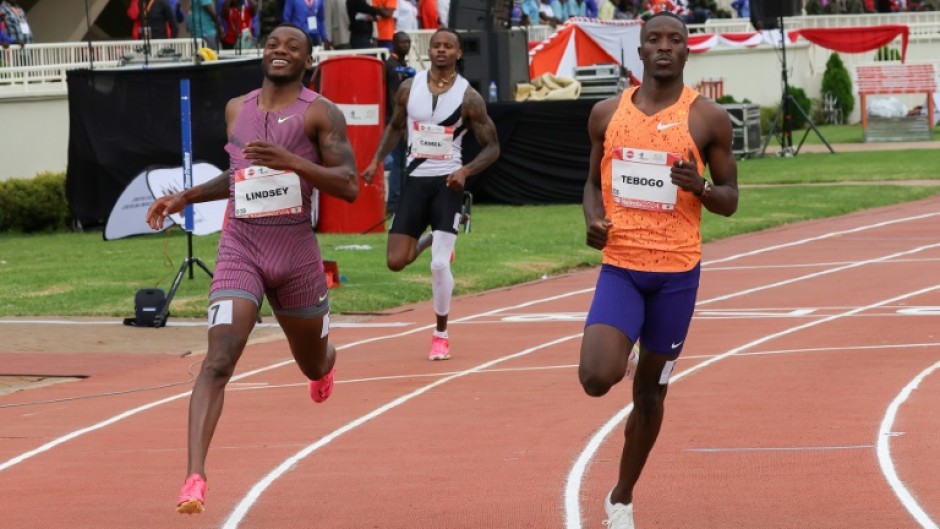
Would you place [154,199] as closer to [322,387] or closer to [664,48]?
[322,387]

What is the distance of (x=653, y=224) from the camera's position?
7219mm

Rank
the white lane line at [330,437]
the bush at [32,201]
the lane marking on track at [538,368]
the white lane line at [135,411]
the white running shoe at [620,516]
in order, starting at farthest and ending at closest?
the bush at [32,201] < the lane marking on track at [538,368] < the white lane line at [135,411] < the white lane line at [330,437] < the white running shoe at [620,516]

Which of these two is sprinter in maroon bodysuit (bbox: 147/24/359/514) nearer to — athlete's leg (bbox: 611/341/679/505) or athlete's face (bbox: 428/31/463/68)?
athlete's leg (bbox: 611/341/679/505)

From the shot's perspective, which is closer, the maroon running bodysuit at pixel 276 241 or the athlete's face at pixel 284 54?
the maroon running bodysuit at pixel 276 241

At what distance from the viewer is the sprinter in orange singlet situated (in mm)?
7160

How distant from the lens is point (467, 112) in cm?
1303

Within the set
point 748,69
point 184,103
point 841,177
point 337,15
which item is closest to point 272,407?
point 184,103

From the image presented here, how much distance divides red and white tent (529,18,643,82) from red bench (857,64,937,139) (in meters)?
6.69

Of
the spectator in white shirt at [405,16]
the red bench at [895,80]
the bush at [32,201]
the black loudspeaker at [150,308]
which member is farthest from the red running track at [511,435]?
the red bench at [895,80]

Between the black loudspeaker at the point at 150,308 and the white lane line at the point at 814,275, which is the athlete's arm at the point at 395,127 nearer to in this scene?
the black loudspeaker at the point at 150,308

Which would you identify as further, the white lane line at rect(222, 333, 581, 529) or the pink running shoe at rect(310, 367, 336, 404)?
the pink running shoe at rect(310, 367, 336, 404)

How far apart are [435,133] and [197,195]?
4.79m

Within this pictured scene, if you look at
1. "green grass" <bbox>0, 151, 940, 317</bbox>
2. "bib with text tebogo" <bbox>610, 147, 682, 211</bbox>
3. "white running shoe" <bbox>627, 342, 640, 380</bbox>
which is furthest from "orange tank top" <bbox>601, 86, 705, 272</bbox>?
"green grass" <bbox>0, 151, 940, 317</bbox>

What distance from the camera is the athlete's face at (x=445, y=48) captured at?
503 inches
